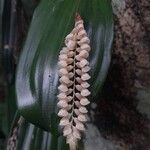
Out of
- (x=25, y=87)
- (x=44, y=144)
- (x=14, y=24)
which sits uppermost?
(x=14, y=24)

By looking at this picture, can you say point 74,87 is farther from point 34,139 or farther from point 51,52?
point 34,139

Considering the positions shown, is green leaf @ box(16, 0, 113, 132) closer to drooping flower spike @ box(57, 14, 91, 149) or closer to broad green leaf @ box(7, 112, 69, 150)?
drooping flower spike @ box(57, 14, 91, 149)

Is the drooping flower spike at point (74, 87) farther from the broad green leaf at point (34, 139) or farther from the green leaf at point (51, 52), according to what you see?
the broad green leaf at point (34, 139)

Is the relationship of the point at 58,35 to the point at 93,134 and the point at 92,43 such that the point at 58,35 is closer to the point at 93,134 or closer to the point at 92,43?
the point at 92,43

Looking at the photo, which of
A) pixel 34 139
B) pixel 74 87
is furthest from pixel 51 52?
pixel 34 139

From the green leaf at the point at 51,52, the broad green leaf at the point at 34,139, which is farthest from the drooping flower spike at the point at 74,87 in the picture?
the broad green leaf at the point at 34,139

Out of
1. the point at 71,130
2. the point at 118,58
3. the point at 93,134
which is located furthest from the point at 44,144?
the point at 71,130
